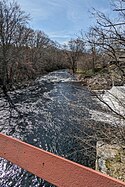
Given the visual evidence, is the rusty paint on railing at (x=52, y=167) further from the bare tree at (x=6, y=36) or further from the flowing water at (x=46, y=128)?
the bare tree at (x=6, y=36)

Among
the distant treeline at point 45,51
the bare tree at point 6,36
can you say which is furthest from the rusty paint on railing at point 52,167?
the bare tree at point 6,36

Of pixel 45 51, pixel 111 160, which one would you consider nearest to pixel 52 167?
pixel 111 160

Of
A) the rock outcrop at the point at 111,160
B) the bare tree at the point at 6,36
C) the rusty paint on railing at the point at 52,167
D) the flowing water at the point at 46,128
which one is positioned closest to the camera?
the rusty paint on railing at the point at 52,167

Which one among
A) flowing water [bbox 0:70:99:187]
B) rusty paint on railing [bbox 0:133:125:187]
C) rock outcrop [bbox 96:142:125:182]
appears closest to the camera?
rusty paint on railing [bbox 0:133:125:187]

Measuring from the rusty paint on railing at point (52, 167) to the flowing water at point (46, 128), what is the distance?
5.04 metres

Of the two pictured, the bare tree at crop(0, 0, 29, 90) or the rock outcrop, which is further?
the bare tree at crop(0, 0, 29, 90)

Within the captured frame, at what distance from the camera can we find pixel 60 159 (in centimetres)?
97

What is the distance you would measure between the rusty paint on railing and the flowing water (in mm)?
5038

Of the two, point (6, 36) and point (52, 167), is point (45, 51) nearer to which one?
point (6, 36)

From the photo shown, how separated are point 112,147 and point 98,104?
23.4ft

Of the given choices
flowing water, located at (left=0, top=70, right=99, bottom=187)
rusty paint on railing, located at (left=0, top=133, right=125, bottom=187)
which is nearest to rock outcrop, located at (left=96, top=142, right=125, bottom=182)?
flowing water, located at (left=0, top=70, right=99, bottom=187)

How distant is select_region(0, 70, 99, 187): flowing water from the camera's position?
6.14 metres

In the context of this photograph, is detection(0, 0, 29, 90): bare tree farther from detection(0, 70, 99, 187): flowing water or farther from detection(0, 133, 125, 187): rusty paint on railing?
detection(0, 133, 125, 187): rusty paint on railing

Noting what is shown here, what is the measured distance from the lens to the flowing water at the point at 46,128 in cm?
614
